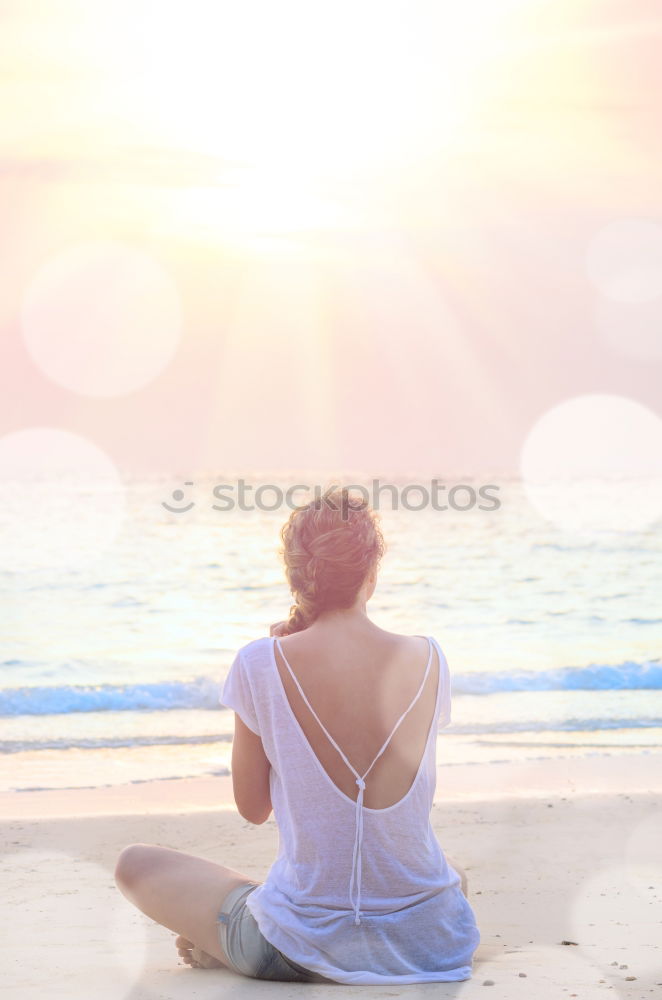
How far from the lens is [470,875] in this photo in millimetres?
4574

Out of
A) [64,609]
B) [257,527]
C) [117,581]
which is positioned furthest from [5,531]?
[64,609]


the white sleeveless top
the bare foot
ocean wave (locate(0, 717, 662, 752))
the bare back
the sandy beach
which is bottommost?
ocean wave (locate(0, 717, 662, 752))

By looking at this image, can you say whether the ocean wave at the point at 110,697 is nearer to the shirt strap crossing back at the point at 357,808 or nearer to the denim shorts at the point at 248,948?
the denim shorts at the point at 248,948

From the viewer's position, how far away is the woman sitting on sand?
2738mm

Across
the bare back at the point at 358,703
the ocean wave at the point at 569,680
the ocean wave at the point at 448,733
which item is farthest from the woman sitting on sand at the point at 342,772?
the ocean wave at the point at 569,680

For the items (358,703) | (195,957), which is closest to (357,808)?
(358,703)

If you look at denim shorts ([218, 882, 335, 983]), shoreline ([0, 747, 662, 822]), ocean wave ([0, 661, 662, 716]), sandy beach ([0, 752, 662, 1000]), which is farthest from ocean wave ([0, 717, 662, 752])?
denim shorts ([218, 882, 335, 983])

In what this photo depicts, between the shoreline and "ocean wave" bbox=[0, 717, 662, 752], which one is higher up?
the shoreline

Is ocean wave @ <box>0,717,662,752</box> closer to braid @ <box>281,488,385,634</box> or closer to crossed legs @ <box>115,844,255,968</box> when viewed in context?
crossed legs @ <box>115,844,255,968</box>

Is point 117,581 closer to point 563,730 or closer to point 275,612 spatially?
point 275,612

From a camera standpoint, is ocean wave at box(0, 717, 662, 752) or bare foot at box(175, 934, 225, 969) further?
ocean wave at box(0, 717, 662, 752)

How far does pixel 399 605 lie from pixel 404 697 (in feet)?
52.6

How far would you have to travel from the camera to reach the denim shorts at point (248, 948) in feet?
9.29

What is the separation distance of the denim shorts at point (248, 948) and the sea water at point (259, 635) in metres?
3.89
